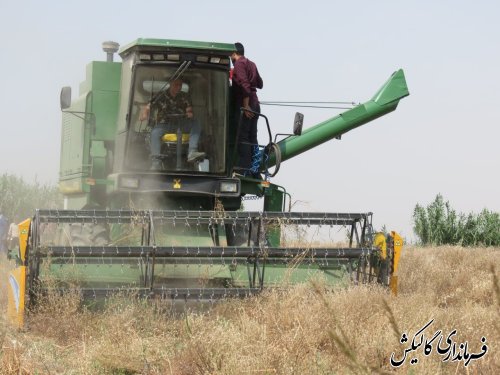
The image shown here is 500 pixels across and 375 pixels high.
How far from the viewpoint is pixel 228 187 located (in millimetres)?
8867

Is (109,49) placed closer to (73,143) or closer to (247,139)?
(73,143)

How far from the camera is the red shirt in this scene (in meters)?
9.16

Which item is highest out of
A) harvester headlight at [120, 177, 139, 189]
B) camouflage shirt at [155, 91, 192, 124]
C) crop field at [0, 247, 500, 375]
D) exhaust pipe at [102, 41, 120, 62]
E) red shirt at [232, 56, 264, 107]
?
exhaust pipe at [102, 41, 120, 62]

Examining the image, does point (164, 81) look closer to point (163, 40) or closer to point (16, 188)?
point (163, 40)

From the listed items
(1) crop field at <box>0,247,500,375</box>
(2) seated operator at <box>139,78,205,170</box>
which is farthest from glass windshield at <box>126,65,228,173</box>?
(1) crop field at <box>0,247,500,375</box>

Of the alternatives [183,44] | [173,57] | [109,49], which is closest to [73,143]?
[109,49]

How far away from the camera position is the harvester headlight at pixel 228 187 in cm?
886

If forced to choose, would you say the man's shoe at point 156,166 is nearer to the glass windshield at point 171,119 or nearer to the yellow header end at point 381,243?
the glass windshield at point 171,119

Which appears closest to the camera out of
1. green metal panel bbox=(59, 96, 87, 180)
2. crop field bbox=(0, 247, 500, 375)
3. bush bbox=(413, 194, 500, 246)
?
crop field bbox=(0, 247, 500, 375)

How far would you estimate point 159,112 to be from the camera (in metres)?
8.76

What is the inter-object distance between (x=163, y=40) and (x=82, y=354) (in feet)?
13.0

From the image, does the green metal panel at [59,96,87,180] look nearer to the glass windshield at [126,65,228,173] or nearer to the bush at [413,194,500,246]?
the glass windshield at [126,65,228,173]

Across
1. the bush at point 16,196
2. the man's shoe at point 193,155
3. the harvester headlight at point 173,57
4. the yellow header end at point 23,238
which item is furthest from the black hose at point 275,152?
the bush at point 16,196

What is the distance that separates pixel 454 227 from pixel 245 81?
1352cm
